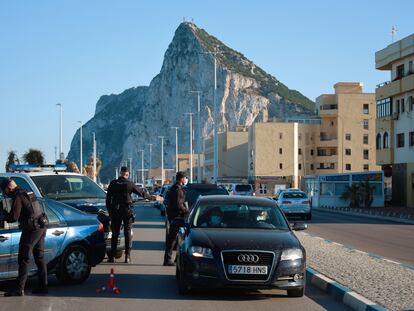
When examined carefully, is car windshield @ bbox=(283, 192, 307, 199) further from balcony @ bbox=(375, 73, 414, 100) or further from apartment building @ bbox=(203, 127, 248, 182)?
apartment building @ bbox=(203, 127, 248, 182)

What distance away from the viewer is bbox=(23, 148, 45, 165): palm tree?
43378 millimetres

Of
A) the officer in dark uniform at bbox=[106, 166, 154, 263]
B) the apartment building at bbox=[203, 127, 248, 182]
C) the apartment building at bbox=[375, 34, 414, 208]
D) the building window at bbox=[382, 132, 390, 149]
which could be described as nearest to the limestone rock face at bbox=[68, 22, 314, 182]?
the apartment building at bbox=[203, 127, 248, 182]

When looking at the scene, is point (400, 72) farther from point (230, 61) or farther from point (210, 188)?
point (230, 61)

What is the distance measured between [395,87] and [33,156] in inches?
1179

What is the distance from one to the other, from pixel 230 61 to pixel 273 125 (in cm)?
9285

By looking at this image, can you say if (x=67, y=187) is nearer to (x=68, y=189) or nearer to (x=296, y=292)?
(x=68, y=189)

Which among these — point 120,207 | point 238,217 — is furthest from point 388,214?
point 238,217

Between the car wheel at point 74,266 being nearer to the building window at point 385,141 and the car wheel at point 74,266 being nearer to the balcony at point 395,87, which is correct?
the balcony at point 395,87

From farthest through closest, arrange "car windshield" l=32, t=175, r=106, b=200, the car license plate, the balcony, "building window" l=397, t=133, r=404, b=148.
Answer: "building window" l=397, t=133, r=404, b=148 → the balcony → "car windshield" l=32, t=175, r=106, b=200 → the car license plate

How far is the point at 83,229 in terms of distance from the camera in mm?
12508

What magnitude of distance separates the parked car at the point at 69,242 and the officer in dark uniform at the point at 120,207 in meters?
1.97

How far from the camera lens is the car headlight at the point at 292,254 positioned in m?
10.7

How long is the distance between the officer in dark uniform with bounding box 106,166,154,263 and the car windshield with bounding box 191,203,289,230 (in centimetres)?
294

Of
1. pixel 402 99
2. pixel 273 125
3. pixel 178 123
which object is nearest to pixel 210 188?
pixel 402 99
